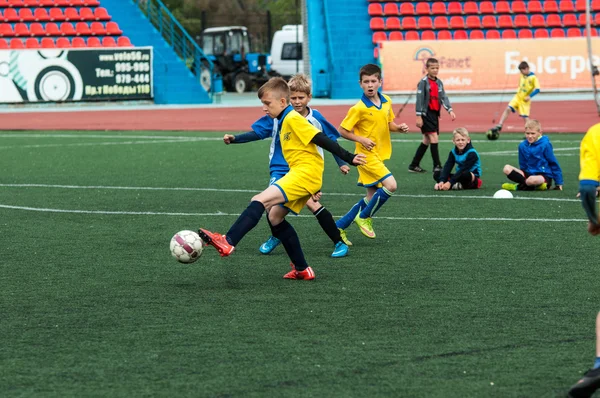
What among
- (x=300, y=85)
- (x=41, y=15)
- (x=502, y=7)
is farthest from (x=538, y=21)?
(x=300, y=85)

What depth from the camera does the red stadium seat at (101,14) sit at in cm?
3861

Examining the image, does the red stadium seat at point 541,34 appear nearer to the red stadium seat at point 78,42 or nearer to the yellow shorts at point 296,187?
the red stadium seat at point 78,42

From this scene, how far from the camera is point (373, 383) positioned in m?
5.29

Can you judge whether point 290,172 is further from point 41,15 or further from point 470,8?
point 470,8

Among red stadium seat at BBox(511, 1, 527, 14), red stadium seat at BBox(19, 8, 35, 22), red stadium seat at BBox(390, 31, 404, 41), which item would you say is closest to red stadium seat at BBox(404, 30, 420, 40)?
red stadium seat at BBox(390, 31, 404, 41)

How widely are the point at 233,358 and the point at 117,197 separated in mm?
7936

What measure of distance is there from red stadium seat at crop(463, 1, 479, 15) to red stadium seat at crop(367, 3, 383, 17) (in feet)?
10.9

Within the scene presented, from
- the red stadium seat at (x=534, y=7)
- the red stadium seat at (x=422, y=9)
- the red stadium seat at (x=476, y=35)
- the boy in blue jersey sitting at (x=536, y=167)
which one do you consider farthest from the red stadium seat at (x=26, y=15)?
the boy in blue jersey sitting at (x=536, y=167)

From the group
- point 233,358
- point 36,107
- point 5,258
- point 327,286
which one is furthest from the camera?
point 36,107

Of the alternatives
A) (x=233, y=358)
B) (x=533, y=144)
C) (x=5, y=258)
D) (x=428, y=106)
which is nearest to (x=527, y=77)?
(x=428, y=106)

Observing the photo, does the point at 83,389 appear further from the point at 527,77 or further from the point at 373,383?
the point at 527,77

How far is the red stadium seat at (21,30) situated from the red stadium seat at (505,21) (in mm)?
17684

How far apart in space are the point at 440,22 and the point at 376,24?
249 cm

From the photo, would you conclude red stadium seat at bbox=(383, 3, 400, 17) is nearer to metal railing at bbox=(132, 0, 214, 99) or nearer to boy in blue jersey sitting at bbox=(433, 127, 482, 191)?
metal railing at bbox=(132, 0, 214, 99)
